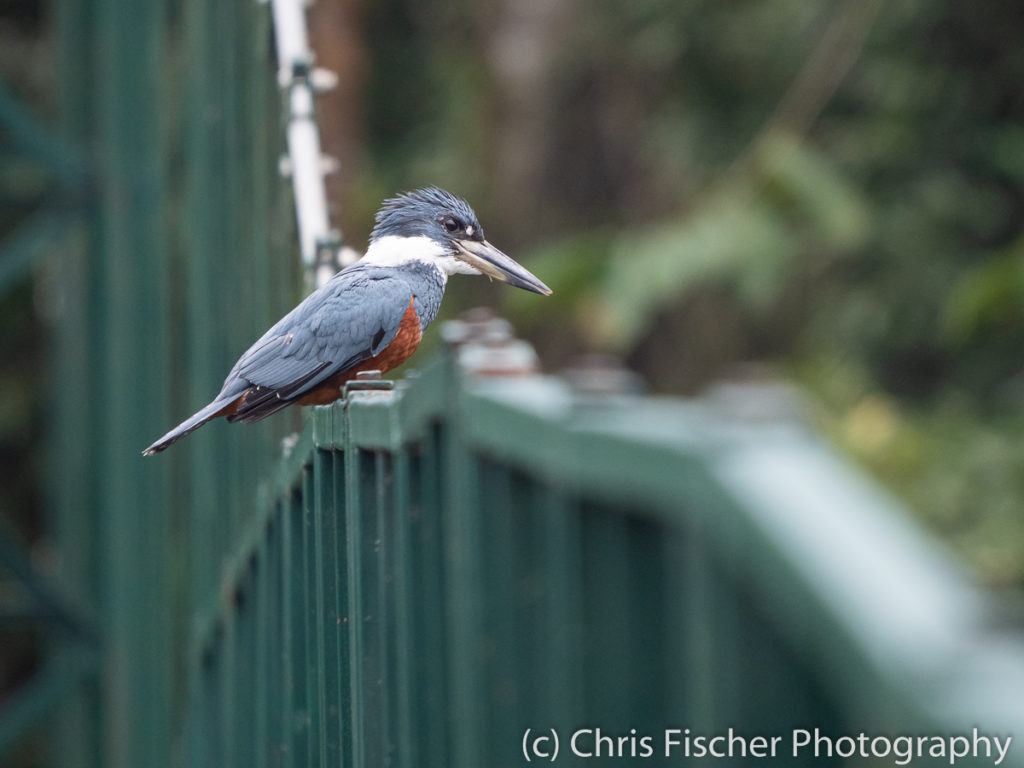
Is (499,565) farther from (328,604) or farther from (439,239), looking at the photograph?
(439,239)

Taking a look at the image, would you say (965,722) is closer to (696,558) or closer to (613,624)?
(696,558)

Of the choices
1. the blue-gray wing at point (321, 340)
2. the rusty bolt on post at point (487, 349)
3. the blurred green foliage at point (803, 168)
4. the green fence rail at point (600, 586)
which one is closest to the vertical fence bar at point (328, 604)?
the green fence rail at point (600, 586)

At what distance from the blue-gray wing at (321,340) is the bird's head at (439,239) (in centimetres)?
7

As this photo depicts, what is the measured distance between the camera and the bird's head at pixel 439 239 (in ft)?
6.13

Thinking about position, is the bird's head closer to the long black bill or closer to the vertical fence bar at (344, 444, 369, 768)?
the long black bill

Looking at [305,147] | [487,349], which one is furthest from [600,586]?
[305,147]

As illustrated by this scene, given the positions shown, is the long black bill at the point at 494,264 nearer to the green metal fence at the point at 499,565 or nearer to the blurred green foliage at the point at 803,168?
the green metal fence at the point at 499,565

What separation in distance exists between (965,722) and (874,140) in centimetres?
645

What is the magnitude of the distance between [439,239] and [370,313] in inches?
7.0

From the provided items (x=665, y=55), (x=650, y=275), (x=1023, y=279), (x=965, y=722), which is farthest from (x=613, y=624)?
(x=665, y=55)

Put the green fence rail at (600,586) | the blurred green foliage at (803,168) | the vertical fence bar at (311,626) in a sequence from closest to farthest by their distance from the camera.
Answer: the green fence rail at (600,586)
the vertical fence bar at (311,626)
the blurred green foliage at (803,168)

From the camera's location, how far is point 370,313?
1766mm

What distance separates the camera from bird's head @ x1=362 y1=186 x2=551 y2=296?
1.87m

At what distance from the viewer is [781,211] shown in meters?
5.06
